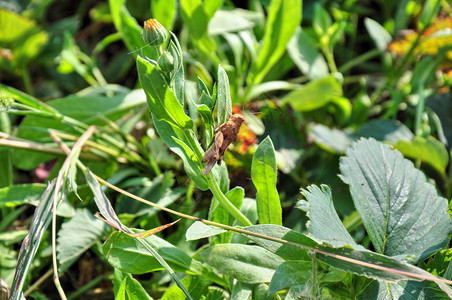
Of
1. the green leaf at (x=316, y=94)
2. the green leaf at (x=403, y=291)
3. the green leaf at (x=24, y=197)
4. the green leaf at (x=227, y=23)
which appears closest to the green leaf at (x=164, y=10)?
the green leaf at (x=227, y=23)

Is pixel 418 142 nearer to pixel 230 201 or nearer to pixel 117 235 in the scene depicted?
pixel 230 201

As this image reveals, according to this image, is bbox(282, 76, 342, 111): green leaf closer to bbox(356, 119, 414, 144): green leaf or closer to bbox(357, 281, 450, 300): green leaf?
bbox(356, 119, 414, 144): green leaf

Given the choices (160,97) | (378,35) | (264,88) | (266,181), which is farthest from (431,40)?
(160,97)

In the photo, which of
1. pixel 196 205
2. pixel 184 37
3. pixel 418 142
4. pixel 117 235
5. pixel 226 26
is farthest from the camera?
pixel 184 37

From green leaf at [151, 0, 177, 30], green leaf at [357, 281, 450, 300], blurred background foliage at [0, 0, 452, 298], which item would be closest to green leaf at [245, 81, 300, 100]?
blurred background foliage at [0, 0, 452, 298]

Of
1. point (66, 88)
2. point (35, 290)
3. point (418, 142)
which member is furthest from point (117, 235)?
point (66, 88)

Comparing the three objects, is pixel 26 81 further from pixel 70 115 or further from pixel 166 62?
pixel 166 62
